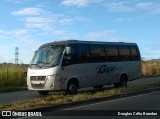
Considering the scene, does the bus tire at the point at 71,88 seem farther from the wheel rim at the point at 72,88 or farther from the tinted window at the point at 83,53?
the tinted window at the point at 83,53

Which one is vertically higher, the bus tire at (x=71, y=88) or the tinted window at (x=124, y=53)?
the tinted window at (x=124, y=53)

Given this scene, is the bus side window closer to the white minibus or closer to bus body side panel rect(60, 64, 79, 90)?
the white minibus

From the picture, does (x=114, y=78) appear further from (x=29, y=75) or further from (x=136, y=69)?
(x=29, y=75)

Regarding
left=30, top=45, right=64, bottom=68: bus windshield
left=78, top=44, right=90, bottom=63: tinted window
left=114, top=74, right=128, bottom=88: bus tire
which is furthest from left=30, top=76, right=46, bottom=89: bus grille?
left=114, top=74, right=128, bottom=88: bus tire

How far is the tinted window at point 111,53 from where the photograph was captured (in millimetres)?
25572

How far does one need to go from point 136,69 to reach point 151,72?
21.3 metres

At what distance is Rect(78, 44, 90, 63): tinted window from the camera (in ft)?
75.1

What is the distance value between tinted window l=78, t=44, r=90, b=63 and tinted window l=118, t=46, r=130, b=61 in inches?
149

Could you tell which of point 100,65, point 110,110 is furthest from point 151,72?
point 110,110

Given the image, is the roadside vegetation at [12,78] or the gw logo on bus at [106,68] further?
the roadside vegetation at [12,78]

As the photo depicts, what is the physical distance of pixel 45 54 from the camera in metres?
22.0

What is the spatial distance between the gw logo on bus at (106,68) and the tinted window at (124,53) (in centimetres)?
116

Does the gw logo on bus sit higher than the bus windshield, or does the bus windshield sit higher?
the bus windshield

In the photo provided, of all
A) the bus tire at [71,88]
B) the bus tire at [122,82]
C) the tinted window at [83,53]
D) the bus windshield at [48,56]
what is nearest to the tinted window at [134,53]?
the bus tire at [122,82]
